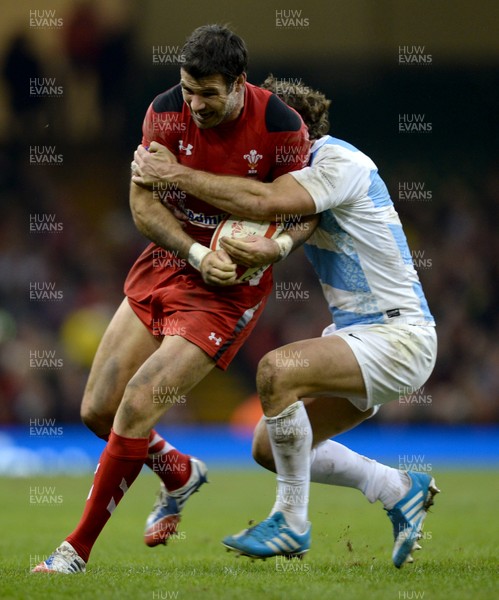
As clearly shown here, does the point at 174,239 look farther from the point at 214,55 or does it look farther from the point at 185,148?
the point at 214,55

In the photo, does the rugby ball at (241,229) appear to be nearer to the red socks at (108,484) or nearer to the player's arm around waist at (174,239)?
the player's arm around waist at (174,239)

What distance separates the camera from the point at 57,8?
Result: 51.7 feet

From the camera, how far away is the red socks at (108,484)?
525 centimetres

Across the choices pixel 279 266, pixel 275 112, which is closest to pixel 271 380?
pixel 275 112

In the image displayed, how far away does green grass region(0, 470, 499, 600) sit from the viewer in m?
4.54

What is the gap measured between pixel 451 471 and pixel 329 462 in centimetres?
788

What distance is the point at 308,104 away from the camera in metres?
5.90

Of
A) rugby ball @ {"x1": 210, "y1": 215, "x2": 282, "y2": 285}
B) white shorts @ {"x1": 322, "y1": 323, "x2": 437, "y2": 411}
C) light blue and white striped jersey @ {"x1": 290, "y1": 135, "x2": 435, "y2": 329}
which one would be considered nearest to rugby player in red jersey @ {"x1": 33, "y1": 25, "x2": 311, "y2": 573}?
rugby ball @ {"x1": 210, "y1": 215, "x2": 282, "y2": 285}

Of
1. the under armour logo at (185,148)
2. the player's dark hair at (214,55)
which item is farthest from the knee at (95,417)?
the player's dark hair at (214,55)

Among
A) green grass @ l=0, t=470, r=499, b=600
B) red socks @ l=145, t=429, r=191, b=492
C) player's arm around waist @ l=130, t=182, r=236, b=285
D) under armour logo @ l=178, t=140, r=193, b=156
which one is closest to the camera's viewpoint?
green grass @ l=0, t=470, r=499, b=600

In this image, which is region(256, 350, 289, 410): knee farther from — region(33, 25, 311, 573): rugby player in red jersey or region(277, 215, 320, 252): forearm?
region(277, 215, 320, 252): forearm

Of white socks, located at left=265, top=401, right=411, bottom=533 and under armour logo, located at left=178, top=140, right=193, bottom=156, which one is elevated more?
under armour logo, located at left=178, top=140, right=193, bottom=156

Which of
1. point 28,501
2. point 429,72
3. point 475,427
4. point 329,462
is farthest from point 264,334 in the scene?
point 329,462

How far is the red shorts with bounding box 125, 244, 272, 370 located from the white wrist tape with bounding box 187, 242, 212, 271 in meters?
0.27
